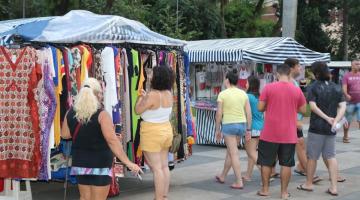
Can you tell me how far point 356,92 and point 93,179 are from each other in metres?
8.99

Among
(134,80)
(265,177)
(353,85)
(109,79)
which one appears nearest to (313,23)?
(353,85)

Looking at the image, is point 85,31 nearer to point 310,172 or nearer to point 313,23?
point 310,172

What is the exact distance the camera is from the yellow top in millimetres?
7551

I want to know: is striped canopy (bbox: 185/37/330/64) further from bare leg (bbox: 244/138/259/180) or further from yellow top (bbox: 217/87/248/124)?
yellow top (bbox: 217/87/248/124)

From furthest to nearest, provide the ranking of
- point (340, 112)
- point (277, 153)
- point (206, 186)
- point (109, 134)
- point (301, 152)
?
point (301, 152)
point (206, 186)
point (340, 112)
point (277, 153)
point (109, 134)

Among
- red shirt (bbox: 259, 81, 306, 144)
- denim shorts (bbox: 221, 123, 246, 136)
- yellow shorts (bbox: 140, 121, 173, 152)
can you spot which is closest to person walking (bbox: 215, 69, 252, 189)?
denim shorts (bbox: 221, 123, 246, 136)

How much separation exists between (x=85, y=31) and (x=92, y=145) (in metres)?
2.34

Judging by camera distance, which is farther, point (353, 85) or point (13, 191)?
point (353, 85)

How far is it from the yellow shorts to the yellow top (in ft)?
5.09

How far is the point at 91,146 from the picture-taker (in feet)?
15.5

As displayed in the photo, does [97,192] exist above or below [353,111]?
above

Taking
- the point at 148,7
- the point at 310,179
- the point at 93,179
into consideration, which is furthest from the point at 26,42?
the point at 148,7

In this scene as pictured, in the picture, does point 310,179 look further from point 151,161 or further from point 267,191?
point 151,161

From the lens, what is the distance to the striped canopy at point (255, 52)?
36.3 ft
